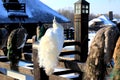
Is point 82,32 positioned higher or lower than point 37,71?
higher

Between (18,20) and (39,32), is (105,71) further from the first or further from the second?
(18,20)

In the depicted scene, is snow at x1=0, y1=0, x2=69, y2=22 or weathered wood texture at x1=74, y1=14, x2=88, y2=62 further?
snow at x1=0, y1=0, x2=69, y2=22

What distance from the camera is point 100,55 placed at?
12.0ft

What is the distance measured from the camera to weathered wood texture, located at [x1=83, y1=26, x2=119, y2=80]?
12.0 ft

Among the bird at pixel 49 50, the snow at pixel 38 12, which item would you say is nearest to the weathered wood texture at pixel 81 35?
the bird at pixel 49 50

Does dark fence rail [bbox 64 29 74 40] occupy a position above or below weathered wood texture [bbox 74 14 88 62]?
below

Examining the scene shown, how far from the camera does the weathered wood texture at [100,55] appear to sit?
3660 millimetres

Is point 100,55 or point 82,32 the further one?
point 82,32

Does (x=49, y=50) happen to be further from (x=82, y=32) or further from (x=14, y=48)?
(x=82, y=32)

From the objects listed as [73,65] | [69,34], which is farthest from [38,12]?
[73,65]

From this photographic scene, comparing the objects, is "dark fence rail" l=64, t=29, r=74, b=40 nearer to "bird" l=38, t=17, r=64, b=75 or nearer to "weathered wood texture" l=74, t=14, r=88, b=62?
"weathered wood texture" l=74, t=14, r=88, b=62

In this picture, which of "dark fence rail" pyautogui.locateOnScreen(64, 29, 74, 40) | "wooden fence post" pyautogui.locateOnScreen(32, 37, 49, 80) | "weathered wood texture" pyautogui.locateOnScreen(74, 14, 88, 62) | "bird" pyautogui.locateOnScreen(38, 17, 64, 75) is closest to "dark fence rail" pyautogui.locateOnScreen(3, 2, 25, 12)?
"dark fence rail" pyautogui.locateOnScreen(64, 29, 74, 40)

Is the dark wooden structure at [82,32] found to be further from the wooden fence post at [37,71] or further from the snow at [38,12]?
the snow at [38,12]

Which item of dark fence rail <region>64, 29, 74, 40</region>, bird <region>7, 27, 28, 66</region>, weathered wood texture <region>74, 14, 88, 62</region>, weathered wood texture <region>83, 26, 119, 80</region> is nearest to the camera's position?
weathered wood texture <region>83, 26, 119, 80</region>
